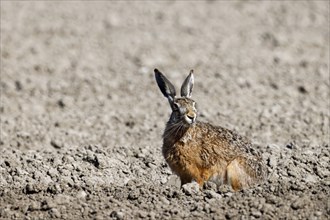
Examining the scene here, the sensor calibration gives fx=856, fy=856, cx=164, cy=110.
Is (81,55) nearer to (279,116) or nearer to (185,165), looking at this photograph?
(279,116)

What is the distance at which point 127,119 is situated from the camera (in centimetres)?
1148

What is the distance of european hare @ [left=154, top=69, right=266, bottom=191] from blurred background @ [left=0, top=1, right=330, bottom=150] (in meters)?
1.75

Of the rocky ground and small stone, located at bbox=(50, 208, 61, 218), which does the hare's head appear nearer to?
the rocky ground

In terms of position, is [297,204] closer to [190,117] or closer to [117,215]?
[190,117]

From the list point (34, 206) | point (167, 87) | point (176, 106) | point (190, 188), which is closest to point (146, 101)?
point (167, 87)

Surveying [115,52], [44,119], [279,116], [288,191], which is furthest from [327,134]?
[115,52]

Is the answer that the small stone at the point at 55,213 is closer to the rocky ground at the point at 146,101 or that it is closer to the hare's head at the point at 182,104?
the rocky ground at the point at 146,101

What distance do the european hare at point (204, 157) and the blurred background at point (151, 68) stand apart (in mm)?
1751

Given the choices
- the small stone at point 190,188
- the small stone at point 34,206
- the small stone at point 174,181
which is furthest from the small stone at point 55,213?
the small stone at point 174,181

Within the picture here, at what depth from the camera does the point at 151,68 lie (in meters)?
13.6

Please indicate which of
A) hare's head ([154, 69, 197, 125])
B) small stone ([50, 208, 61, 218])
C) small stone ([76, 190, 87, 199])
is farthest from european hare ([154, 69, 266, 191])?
small stone ([50, 208, 61, 218])

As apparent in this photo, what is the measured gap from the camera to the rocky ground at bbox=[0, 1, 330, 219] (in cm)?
791

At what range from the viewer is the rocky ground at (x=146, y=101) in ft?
25.9

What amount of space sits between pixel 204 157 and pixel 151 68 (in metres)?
5.30
